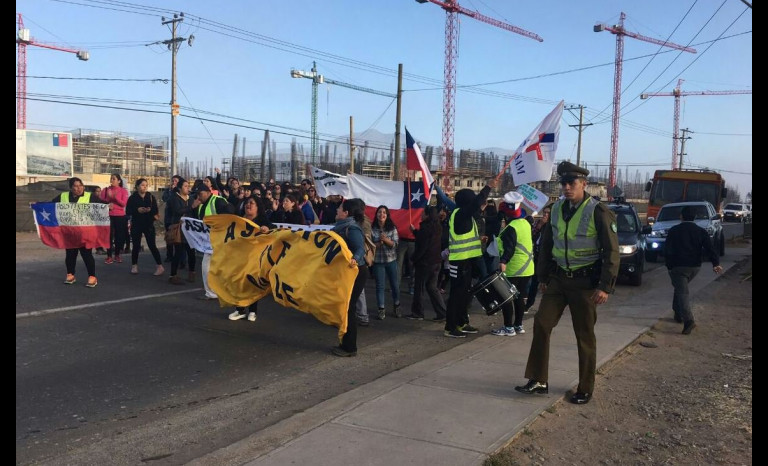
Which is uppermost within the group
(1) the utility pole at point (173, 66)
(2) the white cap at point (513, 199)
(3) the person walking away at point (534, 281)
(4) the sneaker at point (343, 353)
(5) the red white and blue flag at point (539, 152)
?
(1) the utility pole at point (173, 66)

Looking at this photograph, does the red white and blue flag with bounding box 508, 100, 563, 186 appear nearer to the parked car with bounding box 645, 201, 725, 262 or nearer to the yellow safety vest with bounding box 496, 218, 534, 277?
the yellow safety vest with bounding box 496, 218, 534, 277

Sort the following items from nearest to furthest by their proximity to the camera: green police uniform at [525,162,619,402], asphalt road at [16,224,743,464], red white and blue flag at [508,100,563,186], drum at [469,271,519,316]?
1. asphalt road at [16,224,743,464]
2. green police uniform at [525,162,619,402]
3. drum at [469,271,519,316]
4. red white and blue flag at [508,100,563,186]

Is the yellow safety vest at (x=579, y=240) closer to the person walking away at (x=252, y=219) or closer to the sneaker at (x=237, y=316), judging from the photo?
the person walking away at (x=252, y=219)

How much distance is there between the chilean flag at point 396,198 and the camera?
12.2 metres

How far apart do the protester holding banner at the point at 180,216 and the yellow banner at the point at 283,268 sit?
3178 millimetres

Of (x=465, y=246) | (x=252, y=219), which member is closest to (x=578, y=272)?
(x=465, y=246)

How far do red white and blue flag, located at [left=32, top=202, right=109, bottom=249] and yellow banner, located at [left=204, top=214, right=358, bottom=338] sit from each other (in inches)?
136

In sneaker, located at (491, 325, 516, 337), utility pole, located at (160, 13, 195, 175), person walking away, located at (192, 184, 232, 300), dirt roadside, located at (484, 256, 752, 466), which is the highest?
utility pole, located at (160, 13, 195, 175)

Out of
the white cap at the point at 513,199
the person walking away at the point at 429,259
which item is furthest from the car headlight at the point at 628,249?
the white cap at the point at 513,199

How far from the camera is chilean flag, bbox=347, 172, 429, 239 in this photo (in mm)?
12242

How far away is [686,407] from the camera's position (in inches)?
209

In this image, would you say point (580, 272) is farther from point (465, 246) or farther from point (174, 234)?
point (174, 234)

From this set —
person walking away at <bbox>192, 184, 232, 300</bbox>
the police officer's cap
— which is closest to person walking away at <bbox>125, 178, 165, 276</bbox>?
person walking away at <bbox>192, 184, 232, 300</bbox>

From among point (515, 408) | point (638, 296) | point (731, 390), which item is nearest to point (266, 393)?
point (515, 408)
